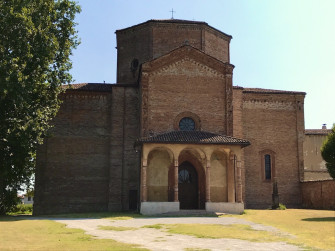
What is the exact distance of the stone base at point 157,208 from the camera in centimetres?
2161

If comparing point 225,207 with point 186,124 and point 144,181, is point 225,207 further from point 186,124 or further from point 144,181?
point 186,124

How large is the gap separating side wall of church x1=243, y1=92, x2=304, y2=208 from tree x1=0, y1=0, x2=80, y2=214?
575 inches

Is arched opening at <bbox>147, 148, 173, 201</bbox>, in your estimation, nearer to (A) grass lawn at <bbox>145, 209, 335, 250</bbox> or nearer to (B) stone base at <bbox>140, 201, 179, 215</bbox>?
(B) stone base at <bbox>140, 201, 179, 215</bbox>

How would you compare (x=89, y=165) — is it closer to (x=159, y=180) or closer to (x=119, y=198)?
(x=119, y=198)

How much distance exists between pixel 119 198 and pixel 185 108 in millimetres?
7754

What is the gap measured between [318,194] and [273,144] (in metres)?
5.01

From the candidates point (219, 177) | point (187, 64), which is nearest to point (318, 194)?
point (219, 177)

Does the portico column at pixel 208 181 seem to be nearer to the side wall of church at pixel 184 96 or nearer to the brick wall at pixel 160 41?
the side wall of church at pixel 184 96

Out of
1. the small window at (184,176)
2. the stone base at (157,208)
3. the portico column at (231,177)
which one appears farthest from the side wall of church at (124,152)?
the portico column at (231,177)

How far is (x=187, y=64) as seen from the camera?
26.0 meters

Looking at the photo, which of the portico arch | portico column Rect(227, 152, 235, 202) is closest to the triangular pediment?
A: the portico arch

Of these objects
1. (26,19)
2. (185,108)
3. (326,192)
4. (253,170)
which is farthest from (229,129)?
(26,19)

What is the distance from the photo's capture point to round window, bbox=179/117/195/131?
83.8 ft

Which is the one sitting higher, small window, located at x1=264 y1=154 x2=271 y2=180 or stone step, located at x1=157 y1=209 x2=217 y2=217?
small window, located at x1=264 y1=154 x2=271 y2=180
